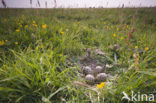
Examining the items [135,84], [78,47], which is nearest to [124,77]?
[135,84]

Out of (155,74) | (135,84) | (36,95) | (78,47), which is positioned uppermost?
(78,47)

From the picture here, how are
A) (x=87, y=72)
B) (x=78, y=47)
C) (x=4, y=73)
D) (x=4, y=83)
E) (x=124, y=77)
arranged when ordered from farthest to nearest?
(x=78, y=47)
(x=87, y=72)
(x=124, y=77)
(x=4, y=73)
(x=4, y=83)

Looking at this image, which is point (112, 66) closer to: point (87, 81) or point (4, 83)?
point (87, 81)

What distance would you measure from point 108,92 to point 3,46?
2.09m

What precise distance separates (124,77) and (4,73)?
1.49 metres

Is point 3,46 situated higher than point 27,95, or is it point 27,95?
point 3,46

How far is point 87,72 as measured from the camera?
1.62 meters

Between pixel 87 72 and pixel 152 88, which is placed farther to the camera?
pixel 87 72

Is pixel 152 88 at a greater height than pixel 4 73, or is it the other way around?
pixel 4 73

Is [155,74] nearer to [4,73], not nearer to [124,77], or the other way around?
[124,77]

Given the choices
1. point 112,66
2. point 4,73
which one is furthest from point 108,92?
point 4,73

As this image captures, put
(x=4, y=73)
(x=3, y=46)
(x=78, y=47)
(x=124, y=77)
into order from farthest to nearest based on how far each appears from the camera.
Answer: (x=78, y=47), (x=3, y=46), (x=124, y=77), (x=4, y=73)

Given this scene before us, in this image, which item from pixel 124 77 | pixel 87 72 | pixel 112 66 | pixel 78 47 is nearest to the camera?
pixel 124 77

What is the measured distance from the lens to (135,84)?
114cm
